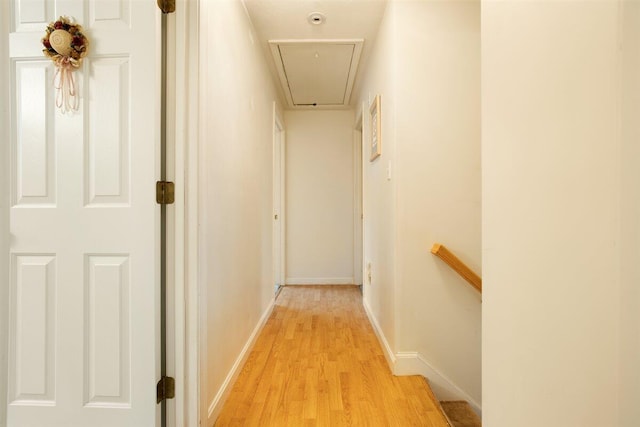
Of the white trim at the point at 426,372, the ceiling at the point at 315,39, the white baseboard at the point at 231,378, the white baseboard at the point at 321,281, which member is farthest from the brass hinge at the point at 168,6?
the white baseboard at the point at 321,281

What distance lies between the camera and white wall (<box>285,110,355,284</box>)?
4.75 m

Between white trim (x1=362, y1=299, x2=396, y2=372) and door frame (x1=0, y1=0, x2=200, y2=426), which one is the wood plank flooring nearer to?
white trim (x1=362, y1=299, x2=396, y2=372)

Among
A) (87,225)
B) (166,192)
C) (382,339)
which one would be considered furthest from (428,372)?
(87,225)

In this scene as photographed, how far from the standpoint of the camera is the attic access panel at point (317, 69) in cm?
296

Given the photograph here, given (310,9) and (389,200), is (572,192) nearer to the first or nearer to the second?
(389,200)

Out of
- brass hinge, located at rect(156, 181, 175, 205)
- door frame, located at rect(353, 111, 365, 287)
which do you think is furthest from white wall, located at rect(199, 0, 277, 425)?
door frame, located at rect(353, 111, 365, 287)

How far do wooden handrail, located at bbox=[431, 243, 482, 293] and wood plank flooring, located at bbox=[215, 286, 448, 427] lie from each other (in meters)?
0.65

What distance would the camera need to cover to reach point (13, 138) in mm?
1382

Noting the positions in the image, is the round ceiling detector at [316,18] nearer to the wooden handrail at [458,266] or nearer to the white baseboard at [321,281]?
the wooden handrail at [458,266]

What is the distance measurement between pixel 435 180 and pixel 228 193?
1.25 meters

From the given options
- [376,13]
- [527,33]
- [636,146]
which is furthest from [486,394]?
[376,13]

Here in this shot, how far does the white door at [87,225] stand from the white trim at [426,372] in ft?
4.52

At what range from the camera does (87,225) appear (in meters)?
1.35

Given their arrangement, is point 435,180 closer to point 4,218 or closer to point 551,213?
point 551,213
